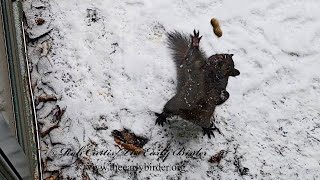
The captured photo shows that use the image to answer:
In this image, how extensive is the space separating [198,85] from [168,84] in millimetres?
369

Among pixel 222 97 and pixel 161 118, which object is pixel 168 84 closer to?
pixel 161 118

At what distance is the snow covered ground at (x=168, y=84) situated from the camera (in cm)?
285

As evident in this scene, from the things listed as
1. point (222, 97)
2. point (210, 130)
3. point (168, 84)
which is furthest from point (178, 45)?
point (210, 130)

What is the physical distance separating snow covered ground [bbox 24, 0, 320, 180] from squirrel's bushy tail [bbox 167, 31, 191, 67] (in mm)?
99

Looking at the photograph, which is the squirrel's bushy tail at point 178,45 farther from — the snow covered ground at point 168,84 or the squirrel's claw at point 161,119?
the squirrel's claw at point 161,119

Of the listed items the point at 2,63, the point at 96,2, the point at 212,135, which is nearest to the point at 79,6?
the point at 96,2

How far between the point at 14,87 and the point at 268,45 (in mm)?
1638

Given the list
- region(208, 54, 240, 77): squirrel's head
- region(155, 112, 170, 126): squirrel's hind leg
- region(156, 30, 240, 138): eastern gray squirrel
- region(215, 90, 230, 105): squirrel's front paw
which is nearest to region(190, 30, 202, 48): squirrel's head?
region(156, 30, 240, 138): eastern gray squirrel

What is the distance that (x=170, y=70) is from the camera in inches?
121

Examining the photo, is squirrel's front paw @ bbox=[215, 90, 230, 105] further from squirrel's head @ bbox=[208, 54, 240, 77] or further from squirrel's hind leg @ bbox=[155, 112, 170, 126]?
squirrel's hind leg @ bbox=[155, 112, 170, 126]

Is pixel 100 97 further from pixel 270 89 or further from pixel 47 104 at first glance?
pixel 270 89

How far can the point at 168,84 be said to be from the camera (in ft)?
9.96

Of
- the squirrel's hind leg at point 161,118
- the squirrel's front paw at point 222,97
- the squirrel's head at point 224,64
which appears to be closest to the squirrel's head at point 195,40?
the squirrel's head at point 224,64

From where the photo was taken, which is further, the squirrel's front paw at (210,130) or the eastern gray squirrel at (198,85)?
the squirrel's front paw at (210,130)
